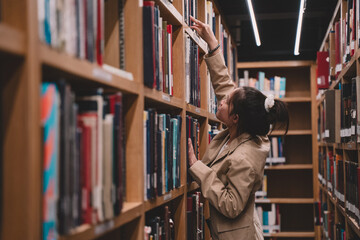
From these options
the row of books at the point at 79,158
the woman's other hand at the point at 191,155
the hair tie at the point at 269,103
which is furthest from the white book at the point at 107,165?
the hair tie at the point at 269,103

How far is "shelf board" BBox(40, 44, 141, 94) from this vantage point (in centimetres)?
102

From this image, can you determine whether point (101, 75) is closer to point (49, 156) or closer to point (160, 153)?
point (49, 156)

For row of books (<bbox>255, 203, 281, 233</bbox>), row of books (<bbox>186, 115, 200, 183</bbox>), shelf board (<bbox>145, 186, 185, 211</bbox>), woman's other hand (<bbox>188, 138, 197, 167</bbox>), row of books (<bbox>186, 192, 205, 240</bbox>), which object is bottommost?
row of books (<bbox>255, 203, 281, 233</bbox>)

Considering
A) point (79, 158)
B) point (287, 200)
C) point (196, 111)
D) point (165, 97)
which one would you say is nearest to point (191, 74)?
point (196, 111)

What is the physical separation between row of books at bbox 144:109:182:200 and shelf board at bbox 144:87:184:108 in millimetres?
58

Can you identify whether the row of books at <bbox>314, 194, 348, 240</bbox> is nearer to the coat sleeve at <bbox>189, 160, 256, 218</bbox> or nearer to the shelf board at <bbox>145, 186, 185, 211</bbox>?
the coat sleeve at <bbox>189, 160, 256, 218</bbox>

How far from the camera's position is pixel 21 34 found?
3.08ft

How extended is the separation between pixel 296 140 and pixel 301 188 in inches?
25.1

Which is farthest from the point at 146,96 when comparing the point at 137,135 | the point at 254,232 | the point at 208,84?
the point at 208,84

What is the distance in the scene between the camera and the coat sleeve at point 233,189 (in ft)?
7.18

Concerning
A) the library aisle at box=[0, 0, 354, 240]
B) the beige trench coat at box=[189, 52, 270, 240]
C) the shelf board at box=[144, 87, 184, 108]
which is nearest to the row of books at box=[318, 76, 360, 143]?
the library aisle at box=[0, 0, 354, 240]

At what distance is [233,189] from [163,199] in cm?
41

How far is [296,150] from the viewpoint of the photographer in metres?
6.03

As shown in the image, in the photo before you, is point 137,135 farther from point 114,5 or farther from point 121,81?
point 114,5
